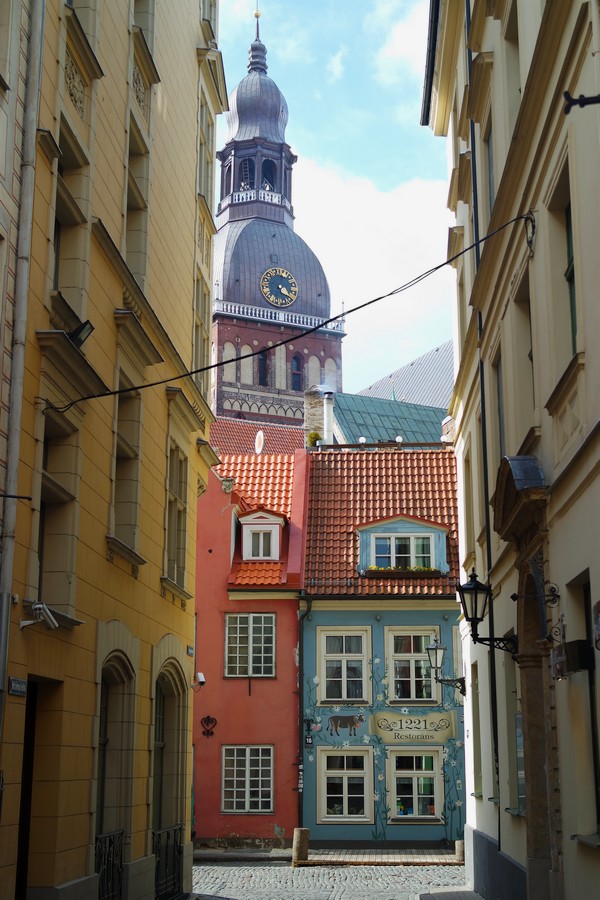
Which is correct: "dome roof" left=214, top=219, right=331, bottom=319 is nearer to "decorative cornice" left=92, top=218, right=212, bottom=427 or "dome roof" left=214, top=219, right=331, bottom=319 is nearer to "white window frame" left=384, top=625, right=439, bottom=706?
"white window frame" left=384, top=625, right=439, bottom=706

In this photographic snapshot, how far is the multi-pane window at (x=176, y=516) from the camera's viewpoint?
18875mm

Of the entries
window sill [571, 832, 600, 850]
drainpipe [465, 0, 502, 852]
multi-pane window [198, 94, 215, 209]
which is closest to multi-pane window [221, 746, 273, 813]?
multi-pane window [198, 94, 215, 209]

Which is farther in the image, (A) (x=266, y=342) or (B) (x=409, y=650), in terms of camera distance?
(A) (x=266, y=342)

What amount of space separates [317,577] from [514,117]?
1801cm

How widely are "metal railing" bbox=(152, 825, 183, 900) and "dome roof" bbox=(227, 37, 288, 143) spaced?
314ft

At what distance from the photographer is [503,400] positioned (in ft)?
47.8

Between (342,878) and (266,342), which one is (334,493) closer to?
(342,878)

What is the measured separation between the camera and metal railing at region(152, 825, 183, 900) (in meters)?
17.0

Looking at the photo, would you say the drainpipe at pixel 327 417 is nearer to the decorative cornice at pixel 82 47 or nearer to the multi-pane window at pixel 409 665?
the multi-pane window at pixel 409 665

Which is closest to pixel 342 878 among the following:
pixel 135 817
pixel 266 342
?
pixel 135 817

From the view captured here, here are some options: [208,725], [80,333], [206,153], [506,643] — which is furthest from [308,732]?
[80,333]

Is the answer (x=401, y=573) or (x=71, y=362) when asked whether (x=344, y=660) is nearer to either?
(x=401, y=573)

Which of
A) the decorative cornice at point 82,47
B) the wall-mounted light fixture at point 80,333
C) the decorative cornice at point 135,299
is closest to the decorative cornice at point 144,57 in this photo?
the decorative cornice at point 82,47

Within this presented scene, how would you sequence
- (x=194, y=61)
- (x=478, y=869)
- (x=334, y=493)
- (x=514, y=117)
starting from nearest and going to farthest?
(x=514, y=117), (x=478, y=869), (x=194, y=61), (x=334, y=493)
